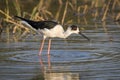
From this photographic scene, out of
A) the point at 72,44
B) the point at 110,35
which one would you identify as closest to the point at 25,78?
the point at 72,44

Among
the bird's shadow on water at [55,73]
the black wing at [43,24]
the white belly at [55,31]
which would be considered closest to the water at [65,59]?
the bird's shadow on water at [55,73]

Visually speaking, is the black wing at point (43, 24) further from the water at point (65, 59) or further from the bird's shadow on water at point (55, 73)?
the bird's shadow on water at point (55, 73)

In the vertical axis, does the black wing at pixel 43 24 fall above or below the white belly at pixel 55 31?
above

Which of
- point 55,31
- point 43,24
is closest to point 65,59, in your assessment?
point 55,31

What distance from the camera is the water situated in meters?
9.08

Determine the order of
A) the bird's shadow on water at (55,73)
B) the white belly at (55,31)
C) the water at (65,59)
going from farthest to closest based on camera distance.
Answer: the white belly at (55,31), the water at (65,59), the bird's shadow on water at (55,73)

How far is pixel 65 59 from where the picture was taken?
35.4 ft

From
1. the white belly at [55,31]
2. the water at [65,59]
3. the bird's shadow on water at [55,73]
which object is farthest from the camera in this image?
the white belly at [55,31]

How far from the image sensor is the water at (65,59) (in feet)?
29.8

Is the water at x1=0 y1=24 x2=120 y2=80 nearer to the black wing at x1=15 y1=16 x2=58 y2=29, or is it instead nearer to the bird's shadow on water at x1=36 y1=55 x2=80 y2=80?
the bird's shadow on water at x1=36 y1=55 x2=80 y2=80

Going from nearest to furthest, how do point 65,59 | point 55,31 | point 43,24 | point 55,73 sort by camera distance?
point 55,73, point 65,59, point 55,31, point 43,24

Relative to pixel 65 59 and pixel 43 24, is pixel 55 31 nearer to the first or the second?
pixel 43 24

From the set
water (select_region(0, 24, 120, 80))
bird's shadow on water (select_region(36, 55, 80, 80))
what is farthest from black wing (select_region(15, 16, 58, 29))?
Result: bird's shadow on water (select_region(36, 55, 80, 80))

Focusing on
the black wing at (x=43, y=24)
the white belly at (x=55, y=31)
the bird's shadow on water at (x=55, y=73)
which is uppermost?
the black wing at (x=43, y=24)
